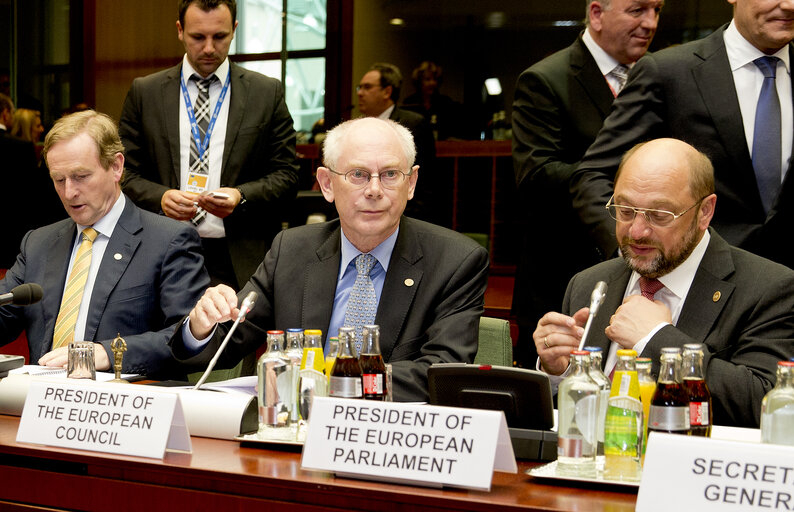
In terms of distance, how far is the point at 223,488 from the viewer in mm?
1570

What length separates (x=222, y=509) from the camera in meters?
1.57

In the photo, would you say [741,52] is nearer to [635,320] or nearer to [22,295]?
[635,320]

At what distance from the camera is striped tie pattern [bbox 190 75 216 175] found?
12.2 feet

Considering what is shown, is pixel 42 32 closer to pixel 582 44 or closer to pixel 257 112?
pixel 257 112

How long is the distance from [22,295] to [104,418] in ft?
1.77

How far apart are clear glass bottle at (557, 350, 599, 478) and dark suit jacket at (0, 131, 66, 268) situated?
16.3ft

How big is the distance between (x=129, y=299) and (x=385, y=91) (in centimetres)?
253

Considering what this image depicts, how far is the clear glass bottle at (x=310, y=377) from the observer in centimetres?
179

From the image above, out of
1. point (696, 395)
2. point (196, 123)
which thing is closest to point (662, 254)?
point (696, 395)

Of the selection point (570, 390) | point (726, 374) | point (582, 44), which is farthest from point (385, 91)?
point (570, 390)

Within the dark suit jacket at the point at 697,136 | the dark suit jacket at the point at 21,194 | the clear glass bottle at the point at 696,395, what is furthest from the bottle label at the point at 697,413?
the dark suit jacket at the point at 21,194

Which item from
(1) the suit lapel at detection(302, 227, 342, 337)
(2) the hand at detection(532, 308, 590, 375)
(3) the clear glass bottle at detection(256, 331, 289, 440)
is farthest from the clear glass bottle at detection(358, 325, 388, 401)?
(1) the suit lapel at detection(302, 227, 342, 337)

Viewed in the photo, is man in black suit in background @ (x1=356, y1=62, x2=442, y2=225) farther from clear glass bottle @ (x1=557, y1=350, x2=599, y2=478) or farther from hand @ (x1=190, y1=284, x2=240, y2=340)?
clear glass bottle @ (x1=557, y1=350, x2=599, y2=478)

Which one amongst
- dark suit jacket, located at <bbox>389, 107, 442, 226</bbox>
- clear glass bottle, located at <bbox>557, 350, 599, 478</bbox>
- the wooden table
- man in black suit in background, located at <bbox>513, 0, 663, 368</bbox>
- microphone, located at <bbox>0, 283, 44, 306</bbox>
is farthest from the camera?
dark suit jacket, located at <bbox>389, 107, 442, 226</bbox>
